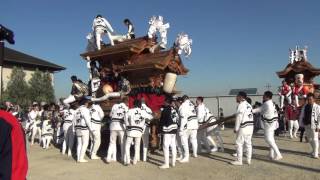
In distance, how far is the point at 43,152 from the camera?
13.5m

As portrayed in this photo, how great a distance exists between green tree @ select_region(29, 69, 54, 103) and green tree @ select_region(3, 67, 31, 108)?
22.2 inches

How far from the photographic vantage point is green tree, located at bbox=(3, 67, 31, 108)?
34438mm

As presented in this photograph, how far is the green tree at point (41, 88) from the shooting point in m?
35.7

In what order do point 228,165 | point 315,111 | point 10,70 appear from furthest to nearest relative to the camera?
point 10,70 < point 315,111 < point 228,165

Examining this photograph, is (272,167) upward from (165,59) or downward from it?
downward

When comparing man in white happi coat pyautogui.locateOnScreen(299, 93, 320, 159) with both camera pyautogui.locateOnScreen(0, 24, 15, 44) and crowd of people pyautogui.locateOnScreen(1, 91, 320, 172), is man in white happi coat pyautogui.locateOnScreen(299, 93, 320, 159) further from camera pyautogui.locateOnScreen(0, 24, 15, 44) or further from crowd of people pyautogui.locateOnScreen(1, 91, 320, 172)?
camera pyautogui.locateOnScreen(0, 24, 15, 44)

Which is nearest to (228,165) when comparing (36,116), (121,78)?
(121,78)

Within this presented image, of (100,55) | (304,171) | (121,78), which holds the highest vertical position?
(100,55)

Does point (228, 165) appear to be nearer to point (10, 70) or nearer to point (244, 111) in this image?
point (244, 111)

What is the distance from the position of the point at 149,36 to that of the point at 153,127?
328cm

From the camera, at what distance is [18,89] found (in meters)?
34.8

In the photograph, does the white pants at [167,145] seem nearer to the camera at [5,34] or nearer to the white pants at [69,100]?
the white pants at [69,100]

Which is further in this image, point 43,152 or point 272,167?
point 43,152

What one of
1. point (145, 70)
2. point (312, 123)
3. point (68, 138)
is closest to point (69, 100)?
point (68, 138)
